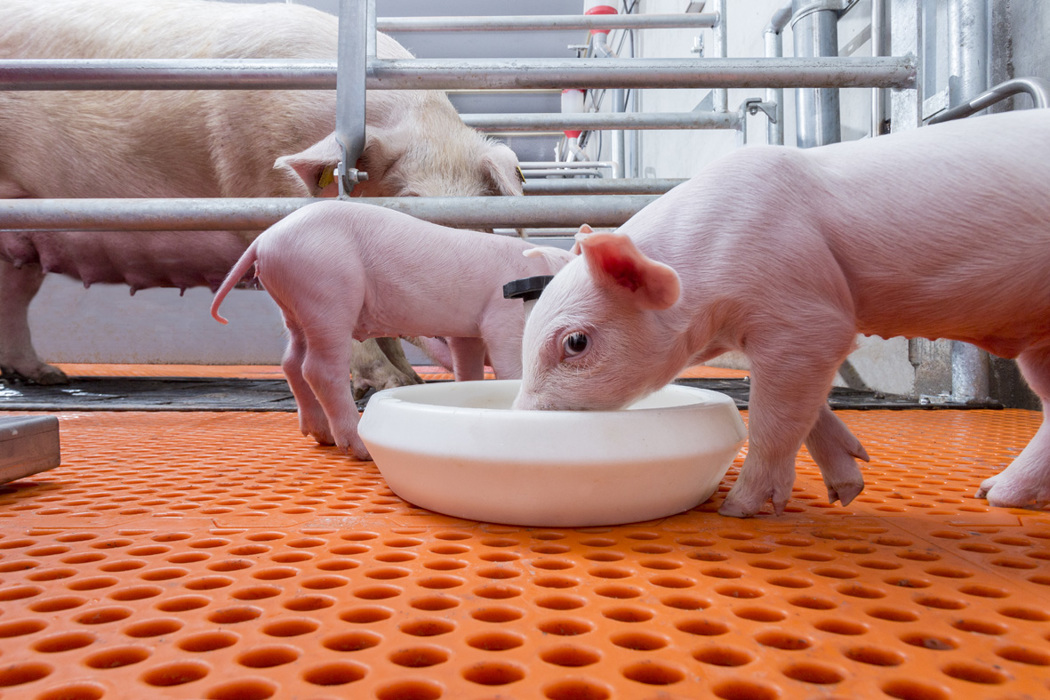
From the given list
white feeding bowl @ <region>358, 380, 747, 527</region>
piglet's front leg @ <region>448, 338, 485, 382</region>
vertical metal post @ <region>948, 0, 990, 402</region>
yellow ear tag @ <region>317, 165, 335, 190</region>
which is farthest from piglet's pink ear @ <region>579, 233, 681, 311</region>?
vertical metal post @ <region>948, 0, 990, 402</region>

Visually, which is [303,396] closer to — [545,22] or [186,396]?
[186,396]

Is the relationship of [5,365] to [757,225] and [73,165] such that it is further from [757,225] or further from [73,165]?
[757,225]

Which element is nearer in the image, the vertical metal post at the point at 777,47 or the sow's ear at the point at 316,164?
the sow's ear at the point at 316,164

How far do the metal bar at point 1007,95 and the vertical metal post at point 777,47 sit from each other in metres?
1.05

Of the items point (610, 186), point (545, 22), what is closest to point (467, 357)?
point (610, 186)

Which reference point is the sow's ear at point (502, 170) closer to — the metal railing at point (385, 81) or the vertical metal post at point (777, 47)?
the metal railing at point (385, 81)

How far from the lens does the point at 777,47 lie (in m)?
3.06

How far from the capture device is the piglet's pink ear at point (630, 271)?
2.98 ft

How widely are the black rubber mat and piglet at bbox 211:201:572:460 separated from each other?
2.18 feet

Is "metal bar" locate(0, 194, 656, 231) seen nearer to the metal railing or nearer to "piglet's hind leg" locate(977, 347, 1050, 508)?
the metal railing

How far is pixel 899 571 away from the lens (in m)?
0.80

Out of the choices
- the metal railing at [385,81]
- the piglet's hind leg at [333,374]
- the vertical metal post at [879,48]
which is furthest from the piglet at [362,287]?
the vertical metal post at [879,48]

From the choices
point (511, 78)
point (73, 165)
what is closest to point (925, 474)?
point (511, 78)

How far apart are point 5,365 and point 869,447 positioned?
12.3 ft
